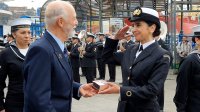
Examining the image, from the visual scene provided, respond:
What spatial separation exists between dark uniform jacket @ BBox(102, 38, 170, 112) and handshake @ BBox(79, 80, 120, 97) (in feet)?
0.40

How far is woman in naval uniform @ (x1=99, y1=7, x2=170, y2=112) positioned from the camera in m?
3.68

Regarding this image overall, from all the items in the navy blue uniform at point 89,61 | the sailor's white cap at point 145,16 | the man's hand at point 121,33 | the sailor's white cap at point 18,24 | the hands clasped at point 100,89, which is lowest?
the navy blue uniform at point 89,61

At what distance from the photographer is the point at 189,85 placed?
4.59 metres

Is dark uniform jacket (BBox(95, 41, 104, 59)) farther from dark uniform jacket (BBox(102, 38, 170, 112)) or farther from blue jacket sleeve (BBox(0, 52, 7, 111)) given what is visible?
dark uniform jacket (BBox(102, 38, 170, 112))

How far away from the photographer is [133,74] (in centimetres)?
384

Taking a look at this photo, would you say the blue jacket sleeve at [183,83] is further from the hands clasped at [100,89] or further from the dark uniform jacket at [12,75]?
the dark uniform jacket at [12,75]

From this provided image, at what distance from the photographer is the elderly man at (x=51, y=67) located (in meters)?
3.02

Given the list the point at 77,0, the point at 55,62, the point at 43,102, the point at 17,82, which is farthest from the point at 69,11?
the point at 77,0

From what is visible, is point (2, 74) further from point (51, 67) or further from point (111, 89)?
point (51, 67)

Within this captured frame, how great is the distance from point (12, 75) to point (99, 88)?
1701mm

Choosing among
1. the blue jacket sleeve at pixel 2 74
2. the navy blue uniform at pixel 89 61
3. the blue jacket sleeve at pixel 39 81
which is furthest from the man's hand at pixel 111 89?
the navy blue uniform at pixel 89 61

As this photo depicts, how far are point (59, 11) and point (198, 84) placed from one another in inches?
80.8

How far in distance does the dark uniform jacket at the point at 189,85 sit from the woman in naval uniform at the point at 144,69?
0.72 metres

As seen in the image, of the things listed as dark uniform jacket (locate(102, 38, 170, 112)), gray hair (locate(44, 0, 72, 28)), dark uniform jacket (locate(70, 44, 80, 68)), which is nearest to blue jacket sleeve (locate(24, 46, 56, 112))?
gray hair (locate(44, 0, 72, 28))
